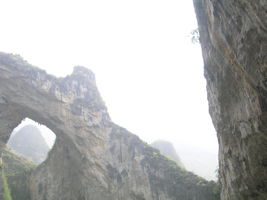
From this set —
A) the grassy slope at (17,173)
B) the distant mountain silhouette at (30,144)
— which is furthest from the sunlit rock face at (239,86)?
the distant mountain silhouette at (30,144)

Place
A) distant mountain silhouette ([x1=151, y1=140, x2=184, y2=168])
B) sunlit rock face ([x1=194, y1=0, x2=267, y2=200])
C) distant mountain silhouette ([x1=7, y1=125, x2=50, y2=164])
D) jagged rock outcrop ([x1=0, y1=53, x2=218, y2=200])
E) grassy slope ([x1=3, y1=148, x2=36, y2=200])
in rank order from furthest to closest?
distant mountain silhouette ([x1=151, y1=140, x2=184, y2=168])
distant mountain silhouette ([x1=7, y1=125, x2=50, y2=164])
grassy slope ([x1=3, y1=148, x2=36, y2=200])
jagged rock outcrop ([x1=0, y1=53, x2=218, y2=200])
sunlit rock face ([x1=194, y1=0, x2=267, y2=200])

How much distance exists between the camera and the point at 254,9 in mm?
4789

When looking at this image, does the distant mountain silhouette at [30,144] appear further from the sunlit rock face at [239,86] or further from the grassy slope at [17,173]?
the sunlit rock face at [239,86]

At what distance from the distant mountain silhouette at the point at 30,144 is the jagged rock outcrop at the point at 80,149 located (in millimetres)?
28375

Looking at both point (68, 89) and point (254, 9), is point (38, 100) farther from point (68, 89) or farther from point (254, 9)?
point (254, 9)

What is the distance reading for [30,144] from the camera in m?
53.6

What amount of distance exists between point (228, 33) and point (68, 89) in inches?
785

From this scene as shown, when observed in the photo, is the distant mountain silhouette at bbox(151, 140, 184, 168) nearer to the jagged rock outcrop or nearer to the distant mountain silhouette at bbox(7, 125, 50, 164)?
the distant mountain silhouette at bbox(7, 125, 50, 164)

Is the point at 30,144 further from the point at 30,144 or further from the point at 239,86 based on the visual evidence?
the point at 239,86

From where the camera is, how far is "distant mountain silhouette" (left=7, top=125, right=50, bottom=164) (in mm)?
51156

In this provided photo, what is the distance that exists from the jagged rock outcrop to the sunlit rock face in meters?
11.2


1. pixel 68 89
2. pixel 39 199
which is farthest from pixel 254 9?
pixel 39 199

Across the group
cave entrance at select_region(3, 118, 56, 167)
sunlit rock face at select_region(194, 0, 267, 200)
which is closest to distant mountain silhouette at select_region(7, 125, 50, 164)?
cave entrance at select_region(3, 118, 56, 167)

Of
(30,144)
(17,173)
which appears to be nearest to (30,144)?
(30,144)
